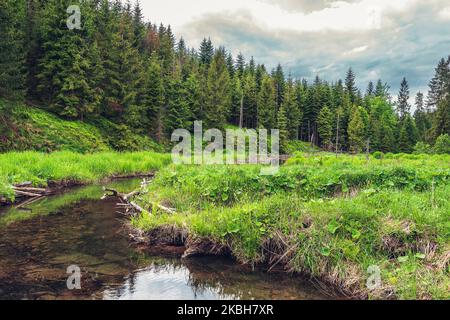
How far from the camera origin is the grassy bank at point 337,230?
6258 millimetres

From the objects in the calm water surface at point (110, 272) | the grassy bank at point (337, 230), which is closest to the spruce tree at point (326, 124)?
the grassy bank at point (337, 230)

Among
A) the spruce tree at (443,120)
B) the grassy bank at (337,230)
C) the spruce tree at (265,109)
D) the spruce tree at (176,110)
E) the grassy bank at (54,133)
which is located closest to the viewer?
the grassy bank at (337,230)

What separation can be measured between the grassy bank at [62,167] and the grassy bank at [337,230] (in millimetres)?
8921

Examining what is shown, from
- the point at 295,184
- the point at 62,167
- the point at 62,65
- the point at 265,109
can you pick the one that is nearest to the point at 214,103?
the point at 265,109

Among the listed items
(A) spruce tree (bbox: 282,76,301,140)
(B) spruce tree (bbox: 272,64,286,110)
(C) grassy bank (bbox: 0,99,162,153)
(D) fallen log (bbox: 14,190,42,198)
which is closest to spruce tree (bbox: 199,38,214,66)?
(B) spruce tree (bbox: 272,64,286,110)

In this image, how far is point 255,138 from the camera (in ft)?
205

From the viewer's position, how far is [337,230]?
23.9ft

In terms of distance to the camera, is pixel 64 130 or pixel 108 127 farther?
pixel 108 127

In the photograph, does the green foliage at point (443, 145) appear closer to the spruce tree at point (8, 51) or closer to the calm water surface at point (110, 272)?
the calm water surface at point (110, 272)

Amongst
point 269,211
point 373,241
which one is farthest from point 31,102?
point 373,241

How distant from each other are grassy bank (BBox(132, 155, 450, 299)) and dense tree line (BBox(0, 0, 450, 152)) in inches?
954

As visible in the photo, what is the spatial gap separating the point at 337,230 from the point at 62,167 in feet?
51.9

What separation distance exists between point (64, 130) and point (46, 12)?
12.8m
